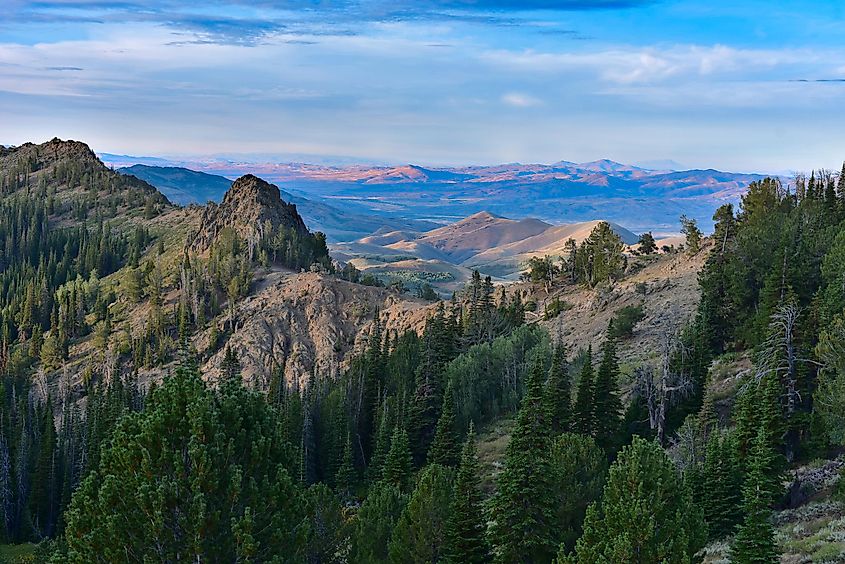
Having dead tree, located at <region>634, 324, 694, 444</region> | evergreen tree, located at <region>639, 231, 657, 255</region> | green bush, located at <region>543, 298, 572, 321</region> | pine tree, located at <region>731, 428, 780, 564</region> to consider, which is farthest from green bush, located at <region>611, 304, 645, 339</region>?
pine tree, located at <region>731, 428, 780, 564</region>

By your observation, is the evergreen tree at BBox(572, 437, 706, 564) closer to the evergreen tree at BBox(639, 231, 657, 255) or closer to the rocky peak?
the evergreen tree at BBox(639, 231, 657, 255)

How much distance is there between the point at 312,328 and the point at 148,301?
27541 millimetres

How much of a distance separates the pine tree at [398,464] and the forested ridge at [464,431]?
15 centimetres

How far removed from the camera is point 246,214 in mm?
108188

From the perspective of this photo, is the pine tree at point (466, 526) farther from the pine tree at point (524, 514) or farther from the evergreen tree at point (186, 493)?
the evergreen tree at point (186, 493)

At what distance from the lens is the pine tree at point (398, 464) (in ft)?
140

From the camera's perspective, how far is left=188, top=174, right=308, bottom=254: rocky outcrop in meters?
106

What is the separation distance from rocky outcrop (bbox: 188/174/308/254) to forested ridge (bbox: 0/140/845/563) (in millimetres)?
2428

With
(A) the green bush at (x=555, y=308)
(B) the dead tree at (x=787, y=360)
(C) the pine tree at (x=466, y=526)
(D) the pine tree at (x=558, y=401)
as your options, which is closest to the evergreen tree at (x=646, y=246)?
(A) the green bush at (x=555, y=308)

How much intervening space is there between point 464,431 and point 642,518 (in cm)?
3674

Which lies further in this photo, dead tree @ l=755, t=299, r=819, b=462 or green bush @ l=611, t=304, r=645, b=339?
green bush @ l=611, t=304, r=645, b=339

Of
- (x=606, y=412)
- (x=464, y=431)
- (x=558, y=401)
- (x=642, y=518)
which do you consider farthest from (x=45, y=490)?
(x=642, y=518)

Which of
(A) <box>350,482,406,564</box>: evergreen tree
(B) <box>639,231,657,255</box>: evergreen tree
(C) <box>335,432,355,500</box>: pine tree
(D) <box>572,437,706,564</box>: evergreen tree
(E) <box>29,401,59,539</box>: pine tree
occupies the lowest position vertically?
(E) <box>29,401,59,539</box>: pine tree

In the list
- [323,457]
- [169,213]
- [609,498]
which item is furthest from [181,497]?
[169,213]
